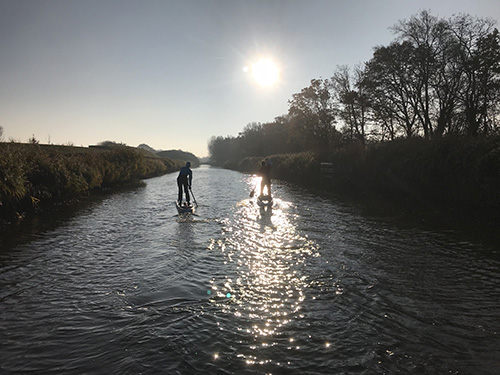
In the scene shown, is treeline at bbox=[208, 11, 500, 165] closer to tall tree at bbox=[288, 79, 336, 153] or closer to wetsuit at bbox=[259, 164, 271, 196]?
tall tree at bbox=[288, 79, 336, 153]

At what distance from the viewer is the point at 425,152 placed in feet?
63.7

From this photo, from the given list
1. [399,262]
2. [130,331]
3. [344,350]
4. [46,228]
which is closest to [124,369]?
[130,331]

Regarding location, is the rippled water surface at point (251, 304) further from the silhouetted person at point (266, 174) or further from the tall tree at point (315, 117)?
the tall tree at point (315, 117)

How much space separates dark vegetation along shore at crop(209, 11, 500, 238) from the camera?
15.1m

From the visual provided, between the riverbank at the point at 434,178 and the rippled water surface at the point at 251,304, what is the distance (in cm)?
424

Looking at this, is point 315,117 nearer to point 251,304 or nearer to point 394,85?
point 394,85

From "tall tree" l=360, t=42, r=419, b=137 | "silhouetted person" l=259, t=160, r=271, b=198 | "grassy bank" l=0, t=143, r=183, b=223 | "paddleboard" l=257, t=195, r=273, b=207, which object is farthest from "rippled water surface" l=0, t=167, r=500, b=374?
"tall tree" l=360, t=42, r=419, b=137

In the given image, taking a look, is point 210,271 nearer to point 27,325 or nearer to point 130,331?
point 130,331

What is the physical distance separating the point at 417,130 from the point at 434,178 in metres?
20.0

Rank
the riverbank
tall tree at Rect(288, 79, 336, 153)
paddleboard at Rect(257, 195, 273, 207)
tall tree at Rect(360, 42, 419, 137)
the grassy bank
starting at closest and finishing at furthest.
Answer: the grassy bank, the riverbank, paddleboard at Rect(257, 195, 273, 207), tall tree at Rect(360, 42, 419, 137), tall tree at Rect(288, 79, 336, 153)

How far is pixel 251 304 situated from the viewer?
19.4ft

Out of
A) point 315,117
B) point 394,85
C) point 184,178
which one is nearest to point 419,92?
point 394,85

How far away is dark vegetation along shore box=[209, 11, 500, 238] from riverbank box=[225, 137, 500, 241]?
0.05 metres

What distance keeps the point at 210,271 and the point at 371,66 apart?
115ft
